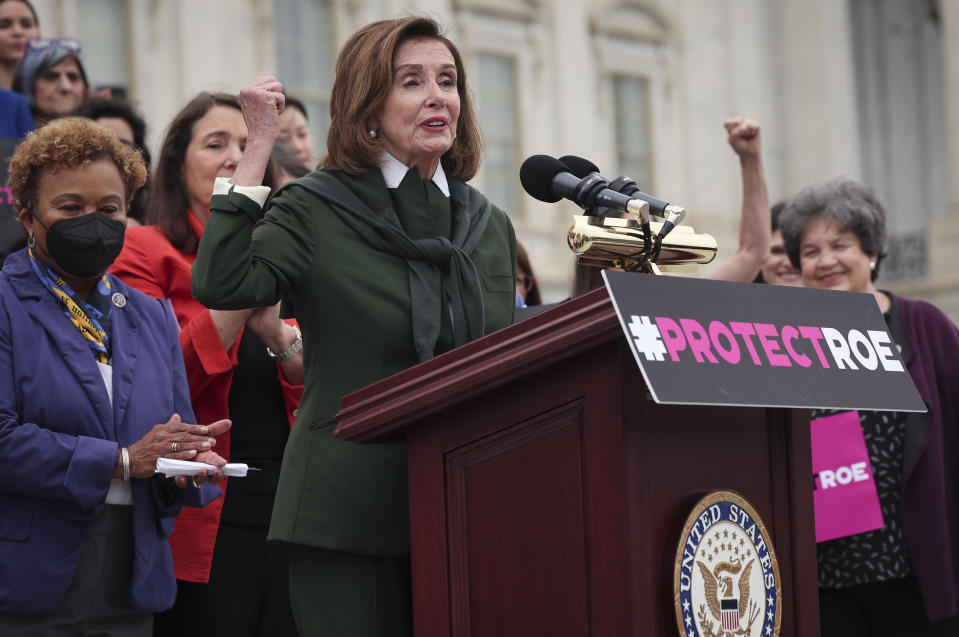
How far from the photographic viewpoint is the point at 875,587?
3773 millimetres

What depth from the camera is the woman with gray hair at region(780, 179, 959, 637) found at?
3.68 metres

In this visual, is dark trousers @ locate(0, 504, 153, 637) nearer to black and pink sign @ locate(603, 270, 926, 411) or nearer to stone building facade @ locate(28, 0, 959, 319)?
black and pink sign @ locate(603, 270, 926, 411)

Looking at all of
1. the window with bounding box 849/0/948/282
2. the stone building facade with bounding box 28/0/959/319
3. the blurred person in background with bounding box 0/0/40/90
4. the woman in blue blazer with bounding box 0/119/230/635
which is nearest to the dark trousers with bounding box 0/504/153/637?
the woman in blue blazer with bounding box 0/119/230/635

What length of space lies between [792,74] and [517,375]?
59.9 feet

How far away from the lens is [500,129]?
53.9 feet

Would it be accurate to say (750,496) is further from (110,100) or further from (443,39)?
(110,100)

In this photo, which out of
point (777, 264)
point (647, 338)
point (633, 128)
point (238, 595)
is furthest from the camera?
point (633, 128)

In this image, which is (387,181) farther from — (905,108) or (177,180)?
(905,108)

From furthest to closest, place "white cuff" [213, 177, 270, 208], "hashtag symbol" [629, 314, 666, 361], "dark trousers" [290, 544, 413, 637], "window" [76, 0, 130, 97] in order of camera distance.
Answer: "window" [76, 0, 130, 97] → "white cuff" [213, 177, 270, 208] → "dark trousers" [290, 544, 413, 637] → "hashtag symbol" [629, 314, 666, 361]

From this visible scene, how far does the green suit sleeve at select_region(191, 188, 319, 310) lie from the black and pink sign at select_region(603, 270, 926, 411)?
29.2 inches

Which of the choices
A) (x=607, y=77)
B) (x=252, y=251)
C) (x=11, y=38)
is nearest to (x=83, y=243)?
(x=252, y=251)

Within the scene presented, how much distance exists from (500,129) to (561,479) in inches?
570

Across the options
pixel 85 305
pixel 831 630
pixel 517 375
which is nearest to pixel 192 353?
pixel 85 305

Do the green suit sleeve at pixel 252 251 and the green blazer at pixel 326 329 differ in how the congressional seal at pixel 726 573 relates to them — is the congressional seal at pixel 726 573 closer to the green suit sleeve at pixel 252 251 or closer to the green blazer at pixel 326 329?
the green blazer at pixel 326 329
